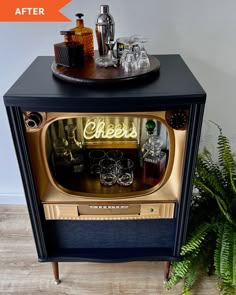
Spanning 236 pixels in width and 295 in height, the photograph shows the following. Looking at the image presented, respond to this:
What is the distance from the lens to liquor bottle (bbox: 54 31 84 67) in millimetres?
961

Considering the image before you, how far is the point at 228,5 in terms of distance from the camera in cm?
120

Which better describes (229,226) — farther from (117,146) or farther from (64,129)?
(64,129)

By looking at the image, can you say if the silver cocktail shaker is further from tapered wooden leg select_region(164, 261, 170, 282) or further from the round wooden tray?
tapered wooden leg select_region(164, 261, 170, 282)

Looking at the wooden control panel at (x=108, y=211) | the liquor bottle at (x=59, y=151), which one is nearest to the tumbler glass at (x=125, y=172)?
the wooden control panel at (x=108, y=211)

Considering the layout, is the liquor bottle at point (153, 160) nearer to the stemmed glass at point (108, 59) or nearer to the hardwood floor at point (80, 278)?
the stemmed glass at point (108, 59)

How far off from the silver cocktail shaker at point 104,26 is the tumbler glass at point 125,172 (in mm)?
444

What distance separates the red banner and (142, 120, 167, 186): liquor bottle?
653 millimetres

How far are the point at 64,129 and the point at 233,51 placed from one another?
32.2 inches

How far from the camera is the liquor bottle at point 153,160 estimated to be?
1.11 meters

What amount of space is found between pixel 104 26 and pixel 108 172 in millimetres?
541

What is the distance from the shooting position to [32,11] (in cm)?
126

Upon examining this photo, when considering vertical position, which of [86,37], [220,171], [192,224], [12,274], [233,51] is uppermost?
[86,37]

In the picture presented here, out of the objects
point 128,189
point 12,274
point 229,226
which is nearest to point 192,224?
point 229,226

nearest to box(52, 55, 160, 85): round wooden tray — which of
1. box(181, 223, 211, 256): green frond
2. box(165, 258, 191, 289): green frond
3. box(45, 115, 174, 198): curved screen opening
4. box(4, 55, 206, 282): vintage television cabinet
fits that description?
box(4, 55, 206, 282): vintage television cabinet
